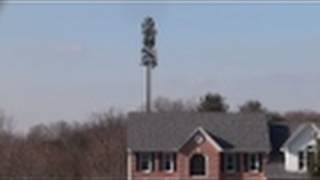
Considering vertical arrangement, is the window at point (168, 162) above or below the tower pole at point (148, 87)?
below

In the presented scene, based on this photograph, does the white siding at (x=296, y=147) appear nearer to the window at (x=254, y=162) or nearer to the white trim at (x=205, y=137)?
the window at (x=254, y=162)

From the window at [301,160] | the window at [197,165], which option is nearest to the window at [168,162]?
the window at [197,165]

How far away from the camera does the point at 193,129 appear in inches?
2616

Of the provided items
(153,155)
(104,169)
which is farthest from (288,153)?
(104,169)

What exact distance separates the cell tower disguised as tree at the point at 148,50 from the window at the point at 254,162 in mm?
17940

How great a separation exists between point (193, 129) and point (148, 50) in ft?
65.6

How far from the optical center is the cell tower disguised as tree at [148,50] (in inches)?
3305

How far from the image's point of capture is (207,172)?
6481 cm

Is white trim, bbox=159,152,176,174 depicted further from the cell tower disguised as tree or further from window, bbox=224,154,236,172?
the cell tower disguised as tree

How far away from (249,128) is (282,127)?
217 cm

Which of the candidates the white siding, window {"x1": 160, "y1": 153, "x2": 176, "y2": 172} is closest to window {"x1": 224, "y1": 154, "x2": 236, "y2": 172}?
window {"x1": 160, "y1": 153, "x2": 176, "y2": 172}

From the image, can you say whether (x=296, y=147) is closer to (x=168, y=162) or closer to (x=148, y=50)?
(x=168, y=162)

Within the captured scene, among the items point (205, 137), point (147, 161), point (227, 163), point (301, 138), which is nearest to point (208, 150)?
point (205, 137)

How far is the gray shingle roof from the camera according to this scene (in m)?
65.6
